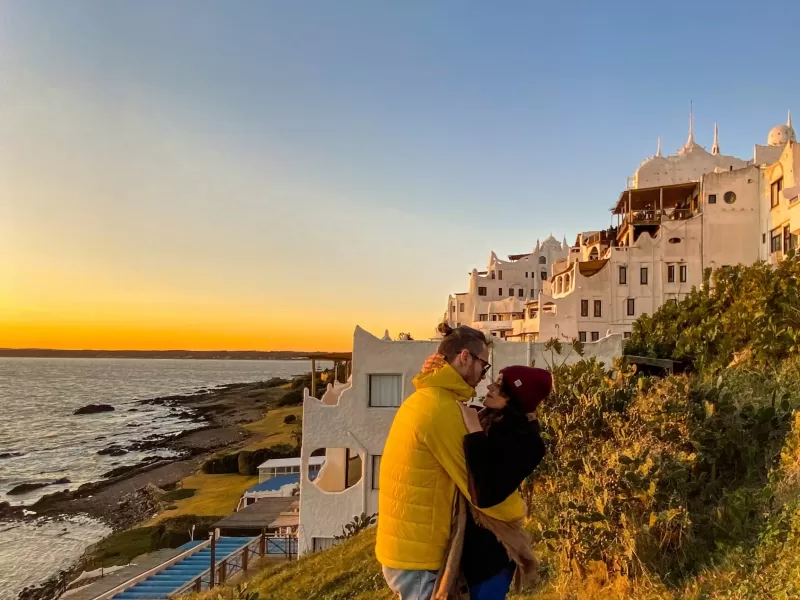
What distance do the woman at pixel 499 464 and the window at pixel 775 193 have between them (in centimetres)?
2805

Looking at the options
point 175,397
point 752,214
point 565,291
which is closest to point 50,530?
point 565,291

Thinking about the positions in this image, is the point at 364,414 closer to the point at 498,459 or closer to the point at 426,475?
the point at 426,475

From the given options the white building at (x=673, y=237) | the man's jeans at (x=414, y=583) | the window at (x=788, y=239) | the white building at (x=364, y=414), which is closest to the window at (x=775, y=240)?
the white building at (x=673, y=237)

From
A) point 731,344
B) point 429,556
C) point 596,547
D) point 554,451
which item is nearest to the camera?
point 429,556

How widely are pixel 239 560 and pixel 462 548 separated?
15.4m

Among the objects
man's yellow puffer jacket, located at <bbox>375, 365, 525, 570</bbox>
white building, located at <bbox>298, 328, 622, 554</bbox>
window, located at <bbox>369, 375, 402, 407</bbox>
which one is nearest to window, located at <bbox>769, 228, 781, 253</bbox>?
white building, located at <bbox>298, 328, 622, 554</bbox>

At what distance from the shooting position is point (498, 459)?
2811 mm

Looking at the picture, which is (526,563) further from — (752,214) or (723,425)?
(752,214)

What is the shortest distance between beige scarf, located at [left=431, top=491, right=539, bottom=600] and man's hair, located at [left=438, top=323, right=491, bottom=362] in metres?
0.74

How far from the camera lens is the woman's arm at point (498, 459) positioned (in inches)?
111

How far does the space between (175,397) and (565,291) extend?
Answer: 89.8 metres

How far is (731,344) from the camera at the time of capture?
1202 cm

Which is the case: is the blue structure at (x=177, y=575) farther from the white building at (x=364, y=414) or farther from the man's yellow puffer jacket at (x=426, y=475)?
the man's yellow puffer jacket at (x=426, y=475)

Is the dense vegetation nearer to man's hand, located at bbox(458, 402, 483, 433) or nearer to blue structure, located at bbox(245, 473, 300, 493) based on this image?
man's hand, located at bbox(458, 402, 483, 433)
